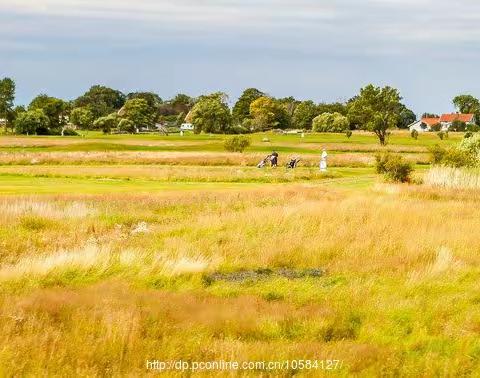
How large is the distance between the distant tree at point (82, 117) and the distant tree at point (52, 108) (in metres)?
2.74

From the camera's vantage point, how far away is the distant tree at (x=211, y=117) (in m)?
148

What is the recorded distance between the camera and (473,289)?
593 inches

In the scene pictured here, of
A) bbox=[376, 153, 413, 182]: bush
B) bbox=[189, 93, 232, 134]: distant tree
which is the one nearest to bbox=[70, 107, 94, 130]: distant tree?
bbox=[189, 93, 232, 134]: distant tree

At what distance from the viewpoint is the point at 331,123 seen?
160375 mm

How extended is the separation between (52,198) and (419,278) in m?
18.9

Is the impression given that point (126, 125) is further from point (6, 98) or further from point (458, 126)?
point (458, 126)

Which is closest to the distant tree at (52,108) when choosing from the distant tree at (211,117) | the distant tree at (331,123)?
the distant tree at (211,117)

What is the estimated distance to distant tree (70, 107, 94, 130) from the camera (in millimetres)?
172500

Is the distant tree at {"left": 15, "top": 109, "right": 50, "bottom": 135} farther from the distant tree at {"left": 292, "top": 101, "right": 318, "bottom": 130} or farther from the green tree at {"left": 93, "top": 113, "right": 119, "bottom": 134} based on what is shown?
the distant tree at {"left": 292, "top": 101, "right": 318, "bottom": 130}

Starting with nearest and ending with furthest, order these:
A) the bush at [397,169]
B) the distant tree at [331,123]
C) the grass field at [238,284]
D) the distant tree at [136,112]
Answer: the grass field at [238,284]
the bush at [397,169]
the distant tree at [331,123]
the distant tree at [136,112]

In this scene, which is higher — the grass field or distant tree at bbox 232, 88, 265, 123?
distant tree at bbox 232, 88, 265, 123

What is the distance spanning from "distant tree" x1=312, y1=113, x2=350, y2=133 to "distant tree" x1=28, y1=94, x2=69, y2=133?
188 feet

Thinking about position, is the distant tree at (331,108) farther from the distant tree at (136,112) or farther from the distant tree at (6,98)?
the distant tree at (6,98)

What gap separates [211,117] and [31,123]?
118ft
